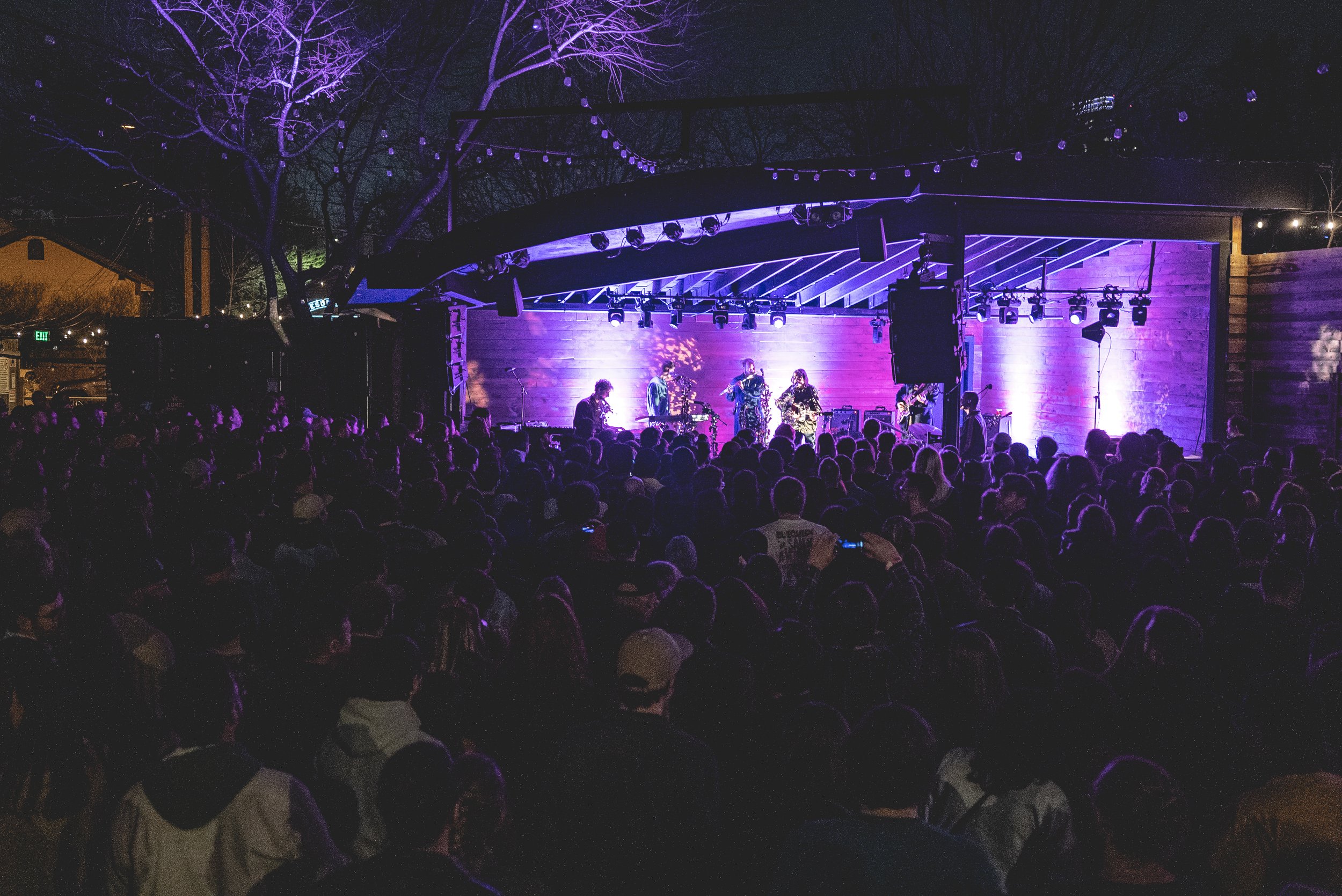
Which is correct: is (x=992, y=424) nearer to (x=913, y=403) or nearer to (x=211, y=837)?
(x=913, y=403)

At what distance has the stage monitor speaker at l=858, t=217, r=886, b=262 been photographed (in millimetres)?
12570

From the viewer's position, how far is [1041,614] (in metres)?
4.66

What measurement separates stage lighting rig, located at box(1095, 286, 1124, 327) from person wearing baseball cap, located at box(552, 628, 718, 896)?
15339 mm

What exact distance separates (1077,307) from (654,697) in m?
15.8

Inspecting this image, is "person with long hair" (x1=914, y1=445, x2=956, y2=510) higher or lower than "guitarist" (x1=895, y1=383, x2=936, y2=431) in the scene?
lower

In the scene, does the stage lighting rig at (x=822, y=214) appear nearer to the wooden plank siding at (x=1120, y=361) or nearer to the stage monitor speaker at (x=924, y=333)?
the stage monitor speaker at (x=924, y=333)

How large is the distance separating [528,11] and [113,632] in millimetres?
23277

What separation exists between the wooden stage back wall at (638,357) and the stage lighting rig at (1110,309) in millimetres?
6509

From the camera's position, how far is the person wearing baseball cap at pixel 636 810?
2881 millimetres

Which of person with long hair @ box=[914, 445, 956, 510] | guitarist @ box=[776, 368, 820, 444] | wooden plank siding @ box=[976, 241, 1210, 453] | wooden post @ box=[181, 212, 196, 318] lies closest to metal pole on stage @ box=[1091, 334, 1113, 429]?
wooden plank siding @ box=[976, 241, 1210, 453]

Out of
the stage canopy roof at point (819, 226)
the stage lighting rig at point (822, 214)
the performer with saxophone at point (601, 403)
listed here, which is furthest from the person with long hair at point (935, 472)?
the performer with saxophone at point (601, 403)

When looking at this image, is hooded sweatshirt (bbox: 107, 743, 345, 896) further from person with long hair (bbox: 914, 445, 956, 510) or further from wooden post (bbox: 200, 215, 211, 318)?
wooden post (bbox: 200, 215, 211, 318)

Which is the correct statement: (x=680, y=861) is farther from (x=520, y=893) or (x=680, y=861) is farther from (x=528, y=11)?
(x=528, y=11)

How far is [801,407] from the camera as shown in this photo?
19031mm
